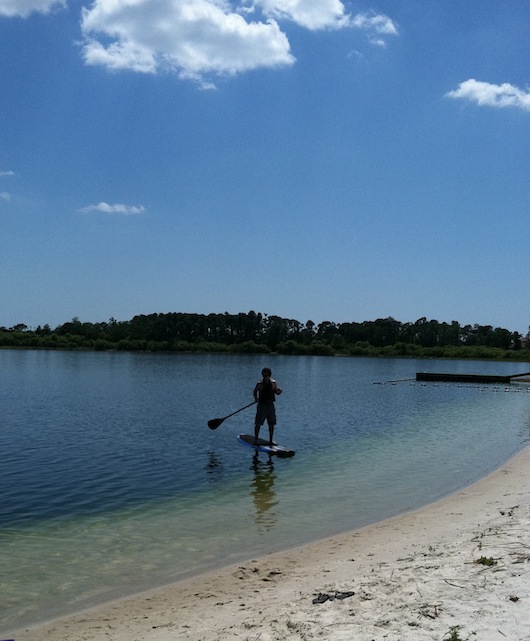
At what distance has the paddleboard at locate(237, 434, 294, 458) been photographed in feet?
59.2

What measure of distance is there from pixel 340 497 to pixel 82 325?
173 metres

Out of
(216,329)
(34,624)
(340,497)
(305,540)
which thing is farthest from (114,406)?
(216,329)

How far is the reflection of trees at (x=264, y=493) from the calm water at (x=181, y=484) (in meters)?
0.04

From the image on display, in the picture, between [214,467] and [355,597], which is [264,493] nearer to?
[214,467]

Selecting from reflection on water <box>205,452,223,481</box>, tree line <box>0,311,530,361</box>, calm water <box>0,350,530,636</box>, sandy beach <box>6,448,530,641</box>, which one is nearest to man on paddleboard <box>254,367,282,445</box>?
calm water <box>0,350,530,636</box>

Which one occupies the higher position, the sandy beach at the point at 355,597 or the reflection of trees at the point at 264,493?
the sandy beach at the point at 355,597

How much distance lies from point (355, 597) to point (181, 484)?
28.8ft

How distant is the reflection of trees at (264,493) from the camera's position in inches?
460

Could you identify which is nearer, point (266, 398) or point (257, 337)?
point (266, 398)

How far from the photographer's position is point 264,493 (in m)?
13.9

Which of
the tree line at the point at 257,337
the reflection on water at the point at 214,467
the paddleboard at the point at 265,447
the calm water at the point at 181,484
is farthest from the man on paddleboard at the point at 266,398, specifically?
the tree line at the point at 257,337

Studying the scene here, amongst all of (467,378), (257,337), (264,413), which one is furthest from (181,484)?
(257,337)

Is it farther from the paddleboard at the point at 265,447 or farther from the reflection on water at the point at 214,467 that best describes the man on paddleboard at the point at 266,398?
the reflection on water at the point at 214,467

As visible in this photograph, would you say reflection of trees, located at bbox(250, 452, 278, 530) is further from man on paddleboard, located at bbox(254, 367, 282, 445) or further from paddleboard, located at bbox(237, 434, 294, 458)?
man on paddleboard, located at bbox(254, 367, 282, 445)
